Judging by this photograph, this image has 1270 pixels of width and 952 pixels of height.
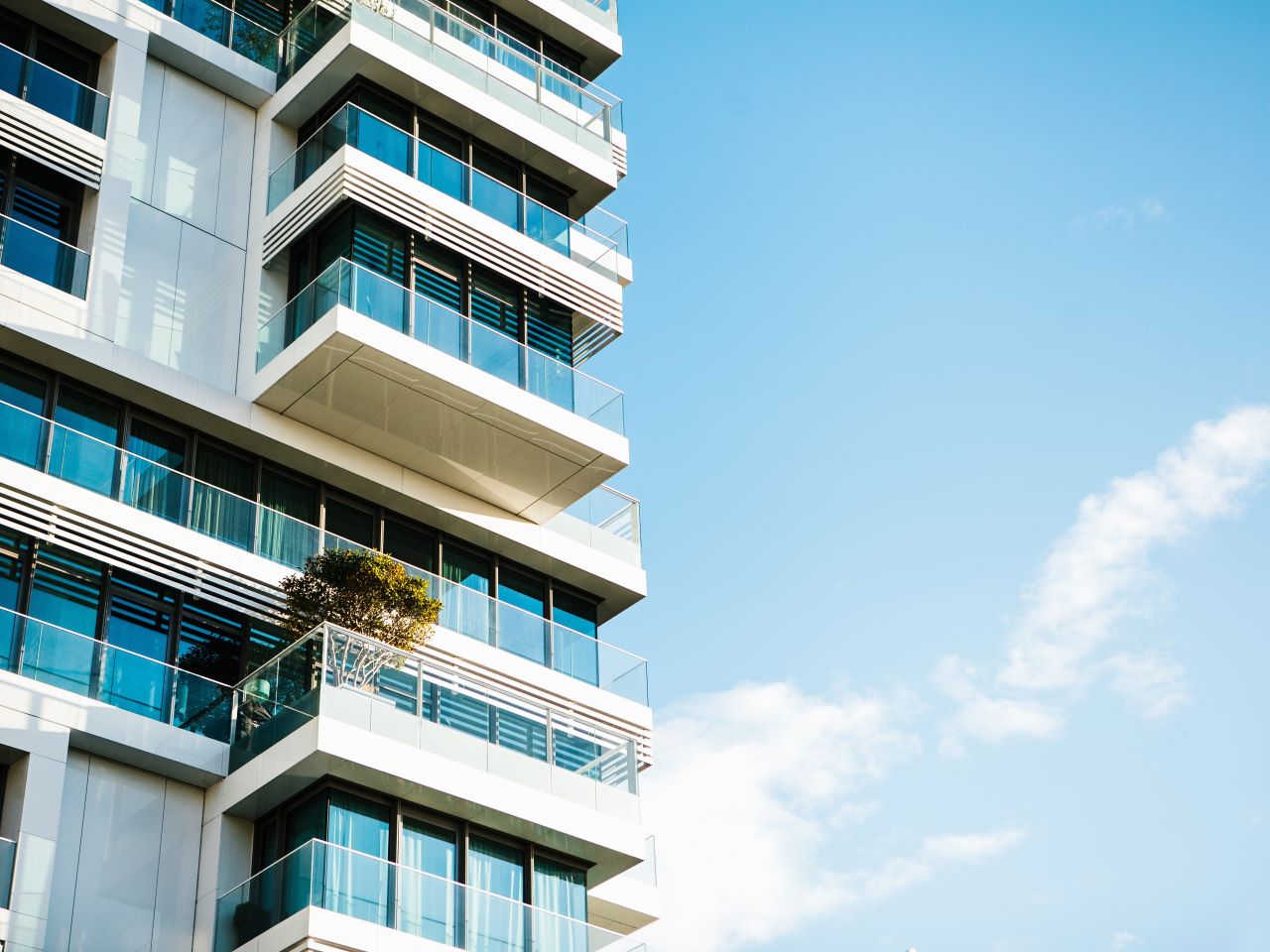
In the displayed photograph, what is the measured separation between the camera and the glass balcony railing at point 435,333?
23.4 meters

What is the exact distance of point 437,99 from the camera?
26469 millimetres

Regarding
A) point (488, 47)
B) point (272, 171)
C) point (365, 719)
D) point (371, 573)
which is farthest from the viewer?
point (488, 47)

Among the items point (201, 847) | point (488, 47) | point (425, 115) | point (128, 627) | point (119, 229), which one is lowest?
point (201, 847)

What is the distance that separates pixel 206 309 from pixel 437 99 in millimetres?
5264

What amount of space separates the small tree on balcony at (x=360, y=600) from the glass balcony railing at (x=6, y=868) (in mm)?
4572

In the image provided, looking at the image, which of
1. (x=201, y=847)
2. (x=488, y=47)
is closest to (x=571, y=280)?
(x=488, y=47)

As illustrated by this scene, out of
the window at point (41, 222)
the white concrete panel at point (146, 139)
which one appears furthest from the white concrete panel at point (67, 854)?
the white concrete panel at point (146, 139)

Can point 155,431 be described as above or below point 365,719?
above

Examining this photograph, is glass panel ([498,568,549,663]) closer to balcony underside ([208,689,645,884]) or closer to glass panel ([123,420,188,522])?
balcony underside ([208,689,645,884])

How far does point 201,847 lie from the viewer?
20031 millimetres

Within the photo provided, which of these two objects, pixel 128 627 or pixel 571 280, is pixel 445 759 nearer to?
pixel 128 627

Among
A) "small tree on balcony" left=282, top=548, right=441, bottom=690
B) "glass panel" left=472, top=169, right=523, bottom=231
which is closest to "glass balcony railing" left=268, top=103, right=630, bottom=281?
"glass panel" left=472, top=169, right=523, bottom=231

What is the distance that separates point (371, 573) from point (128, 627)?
2.96 metres

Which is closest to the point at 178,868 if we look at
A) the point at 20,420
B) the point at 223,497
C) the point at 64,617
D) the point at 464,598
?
the point at 64,617
